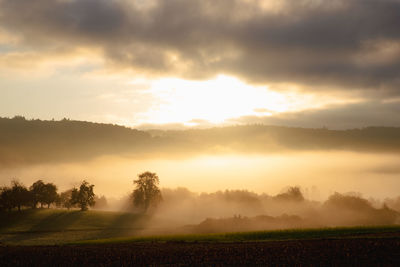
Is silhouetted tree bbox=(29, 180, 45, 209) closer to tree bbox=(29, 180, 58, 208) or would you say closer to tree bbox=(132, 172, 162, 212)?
tree bbox=(29, 180, 58, 208)

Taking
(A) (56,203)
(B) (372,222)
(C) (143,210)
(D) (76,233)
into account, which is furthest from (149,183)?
(B) (372,222)

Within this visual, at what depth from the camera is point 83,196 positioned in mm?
147500

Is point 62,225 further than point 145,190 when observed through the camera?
No

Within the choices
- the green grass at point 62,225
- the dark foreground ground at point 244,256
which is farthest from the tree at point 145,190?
the dark foreground ground at point 244,256

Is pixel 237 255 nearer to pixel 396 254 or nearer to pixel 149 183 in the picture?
pixel 396 254

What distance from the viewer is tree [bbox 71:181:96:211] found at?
147m

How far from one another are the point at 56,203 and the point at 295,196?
90.3 meters

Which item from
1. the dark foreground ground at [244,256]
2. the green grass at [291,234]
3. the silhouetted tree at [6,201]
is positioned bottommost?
the dark foreground ground at [244,256]

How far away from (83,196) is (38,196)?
1387 centimetres

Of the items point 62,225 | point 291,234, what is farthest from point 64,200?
point 291,234

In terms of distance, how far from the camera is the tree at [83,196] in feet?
483

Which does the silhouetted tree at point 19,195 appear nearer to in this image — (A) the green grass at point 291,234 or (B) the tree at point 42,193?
(B) the tree at point 42,193

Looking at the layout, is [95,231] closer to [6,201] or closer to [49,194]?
[6,201]

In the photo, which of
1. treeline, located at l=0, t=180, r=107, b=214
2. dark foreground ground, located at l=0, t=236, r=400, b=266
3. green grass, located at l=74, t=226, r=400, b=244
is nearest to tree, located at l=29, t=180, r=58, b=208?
treeline, located at l=0, t=180, r=107, b=214
